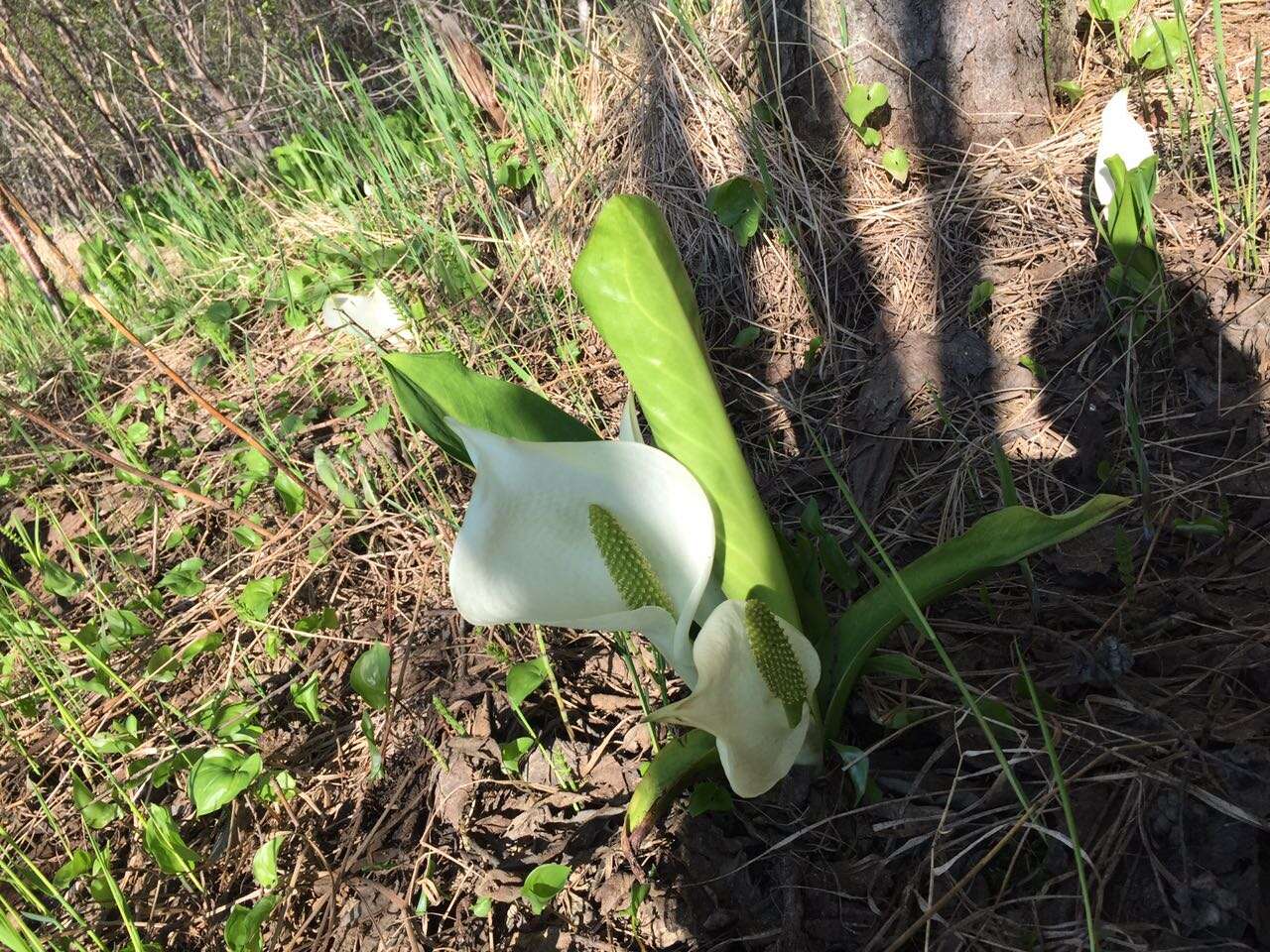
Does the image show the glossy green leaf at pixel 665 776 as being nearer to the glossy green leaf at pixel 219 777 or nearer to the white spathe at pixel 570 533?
the white spathe at pixel 570 533

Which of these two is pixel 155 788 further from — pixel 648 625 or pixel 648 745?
pixel 648 625

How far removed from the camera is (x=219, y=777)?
120cm

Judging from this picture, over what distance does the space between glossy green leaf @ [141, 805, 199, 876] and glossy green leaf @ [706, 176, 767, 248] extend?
1373 mm

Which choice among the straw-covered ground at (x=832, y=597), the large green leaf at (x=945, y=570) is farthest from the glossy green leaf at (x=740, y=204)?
the large green leaf at (x=945, y=570)

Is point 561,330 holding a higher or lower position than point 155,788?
higher

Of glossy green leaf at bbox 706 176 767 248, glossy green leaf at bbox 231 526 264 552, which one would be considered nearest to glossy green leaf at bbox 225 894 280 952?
glossy green leaf at bbox 231 526 264 552

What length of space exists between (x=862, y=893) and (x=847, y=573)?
0.40 meters

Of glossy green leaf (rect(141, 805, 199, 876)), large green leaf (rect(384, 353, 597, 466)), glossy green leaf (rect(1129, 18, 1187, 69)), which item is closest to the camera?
large green leaf (rect(384, 353, 597, 466))

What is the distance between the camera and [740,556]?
96 cm

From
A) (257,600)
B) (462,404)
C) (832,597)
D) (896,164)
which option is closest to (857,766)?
(832,597)

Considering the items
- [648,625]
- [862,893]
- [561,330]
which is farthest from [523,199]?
[862,893]

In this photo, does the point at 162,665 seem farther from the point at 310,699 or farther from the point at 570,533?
the point at 570,533

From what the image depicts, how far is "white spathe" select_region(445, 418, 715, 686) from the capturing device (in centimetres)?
89

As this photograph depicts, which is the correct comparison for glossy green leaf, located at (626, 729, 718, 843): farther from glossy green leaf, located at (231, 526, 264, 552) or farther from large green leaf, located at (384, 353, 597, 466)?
glossy green leaf, located at (231, 526, 264, 552)
